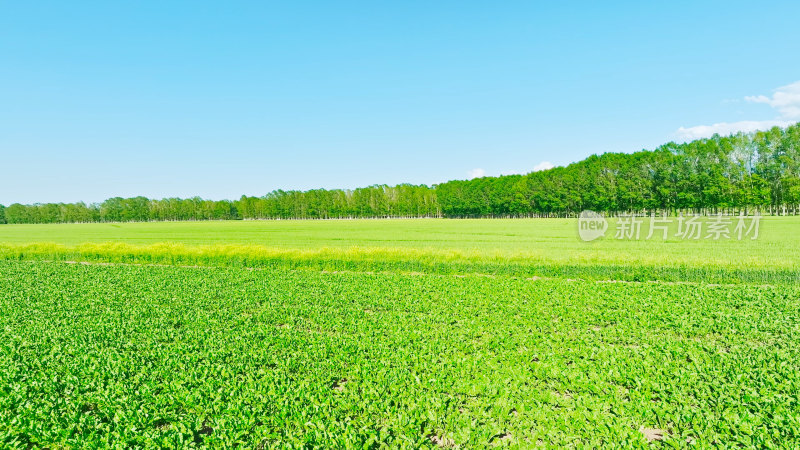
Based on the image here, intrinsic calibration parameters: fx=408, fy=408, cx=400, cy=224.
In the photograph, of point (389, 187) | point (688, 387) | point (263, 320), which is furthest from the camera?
point (389, 187)

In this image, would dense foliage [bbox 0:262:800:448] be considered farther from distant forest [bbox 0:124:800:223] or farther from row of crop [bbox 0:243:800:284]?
distant forest [bbox 0:124:800:223]

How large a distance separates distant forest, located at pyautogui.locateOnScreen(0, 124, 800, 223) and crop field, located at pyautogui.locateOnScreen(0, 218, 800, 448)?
3619 inches

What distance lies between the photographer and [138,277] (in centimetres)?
2397

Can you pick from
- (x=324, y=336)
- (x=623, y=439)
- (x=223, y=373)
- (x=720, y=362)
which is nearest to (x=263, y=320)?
(x=324, y=336)

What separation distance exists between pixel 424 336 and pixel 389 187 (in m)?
172

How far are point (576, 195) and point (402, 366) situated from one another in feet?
399

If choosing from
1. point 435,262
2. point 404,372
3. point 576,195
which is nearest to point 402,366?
point 404,372

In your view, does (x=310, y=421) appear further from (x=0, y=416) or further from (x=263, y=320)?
(x=263, y=320)

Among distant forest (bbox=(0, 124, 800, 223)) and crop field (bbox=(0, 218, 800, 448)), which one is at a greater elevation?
distant forest (bbox=(0, 124, 800, 223))

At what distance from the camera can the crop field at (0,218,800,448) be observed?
6.48 meters

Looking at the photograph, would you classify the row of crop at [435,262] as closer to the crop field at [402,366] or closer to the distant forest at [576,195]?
the crop field at [402,366]

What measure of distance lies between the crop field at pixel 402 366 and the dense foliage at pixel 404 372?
47mm

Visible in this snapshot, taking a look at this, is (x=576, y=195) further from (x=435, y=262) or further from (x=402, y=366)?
(x=402, y=366)

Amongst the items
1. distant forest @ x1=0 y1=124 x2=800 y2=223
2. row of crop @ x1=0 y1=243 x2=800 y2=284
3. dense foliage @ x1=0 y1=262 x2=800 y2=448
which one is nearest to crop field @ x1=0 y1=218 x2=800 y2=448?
dense foliage @ x1=0 y1=262 x2=800 y2=448
